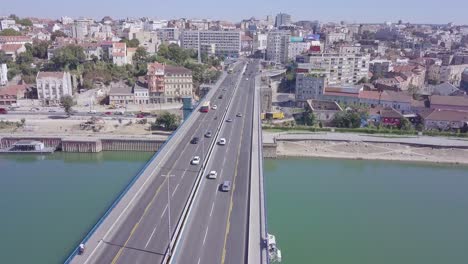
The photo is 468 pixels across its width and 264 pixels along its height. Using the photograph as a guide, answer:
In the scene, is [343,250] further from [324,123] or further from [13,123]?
[13,123]

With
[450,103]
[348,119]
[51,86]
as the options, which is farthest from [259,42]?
[348,119]

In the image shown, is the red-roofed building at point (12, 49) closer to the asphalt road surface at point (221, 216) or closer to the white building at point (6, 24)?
the white building at point (6, 24)

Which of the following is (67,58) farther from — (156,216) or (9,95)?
(156,216)

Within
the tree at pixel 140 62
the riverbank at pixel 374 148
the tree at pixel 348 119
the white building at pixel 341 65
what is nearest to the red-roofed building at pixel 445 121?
the riverbank at pixel 374 148

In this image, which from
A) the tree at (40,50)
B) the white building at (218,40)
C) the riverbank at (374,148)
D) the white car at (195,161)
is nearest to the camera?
the white car at (195,161)

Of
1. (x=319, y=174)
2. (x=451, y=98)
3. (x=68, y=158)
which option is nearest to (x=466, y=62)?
(x=451, y=98)

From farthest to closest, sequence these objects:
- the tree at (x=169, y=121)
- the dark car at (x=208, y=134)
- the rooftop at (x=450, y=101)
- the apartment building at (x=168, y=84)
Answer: the apartment building at (x=168, y=84), the rooftop at (x=450, y=101), the tree at (x=169, y=121), the dark car at (x=208, y=134)

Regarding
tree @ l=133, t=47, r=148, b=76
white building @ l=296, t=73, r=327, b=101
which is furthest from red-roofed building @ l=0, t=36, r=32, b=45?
white building @ l=296, t=73, r=327, b=101

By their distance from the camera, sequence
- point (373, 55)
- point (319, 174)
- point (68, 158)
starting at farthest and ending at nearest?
point (373, 55), point (68, 158), point (319, 174)
